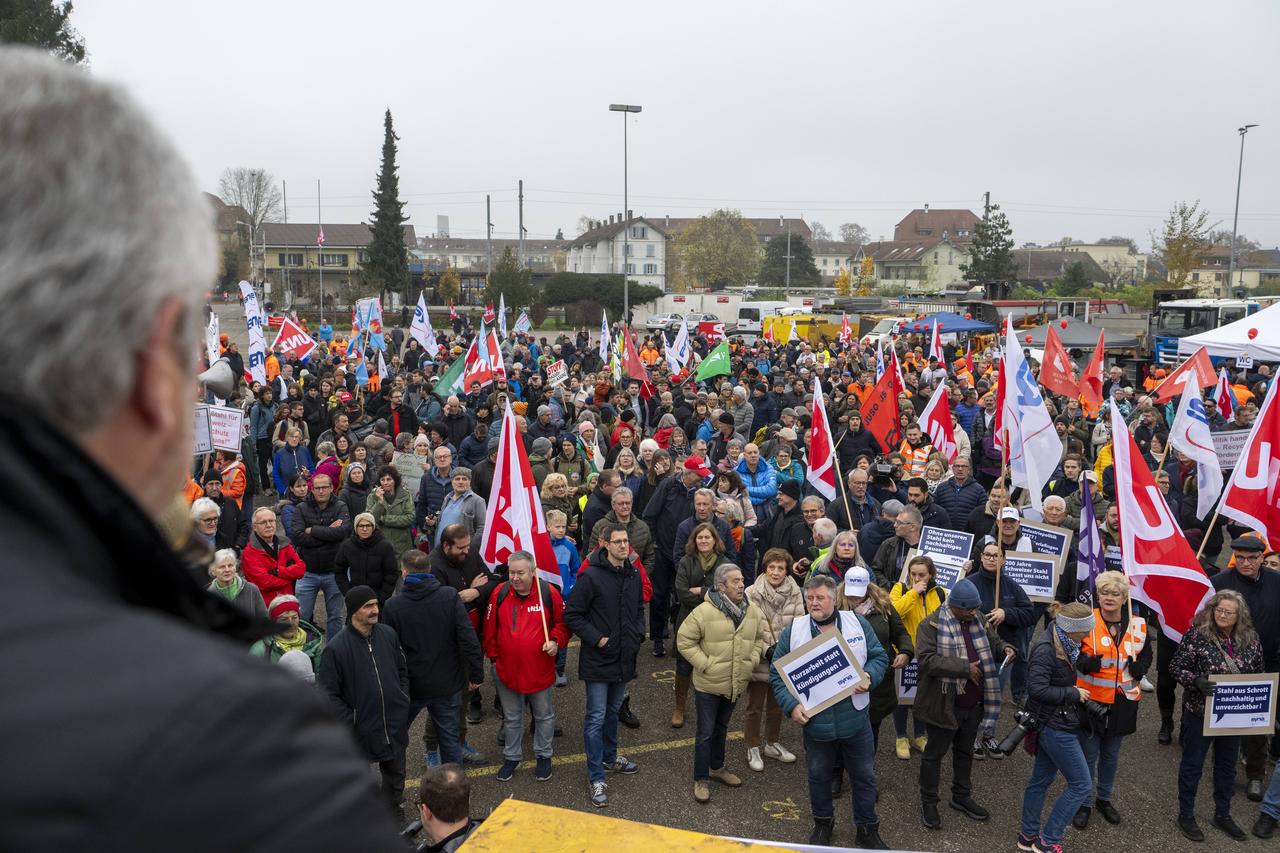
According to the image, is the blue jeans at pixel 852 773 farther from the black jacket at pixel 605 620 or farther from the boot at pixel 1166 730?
the boot at pixel 1166 730

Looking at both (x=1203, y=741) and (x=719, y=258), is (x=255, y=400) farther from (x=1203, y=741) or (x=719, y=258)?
(x=719, y=258)

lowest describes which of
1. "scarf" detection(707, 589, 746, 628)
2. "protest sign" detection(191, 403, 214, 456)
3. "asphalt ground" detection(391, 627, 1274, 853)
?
"asphalt ground" detection(391, 627, 1274, 853)

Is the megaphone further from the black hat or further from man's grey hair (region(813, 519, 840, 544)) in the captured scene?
the black hat

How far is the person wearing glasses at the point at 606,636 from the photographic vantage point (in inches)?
291

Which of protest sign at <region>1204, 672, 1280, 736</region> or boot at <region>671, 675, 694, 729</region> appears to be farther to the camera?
boot at <region>671, 675, 694, 729</region>

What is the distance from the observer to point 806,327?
135ft

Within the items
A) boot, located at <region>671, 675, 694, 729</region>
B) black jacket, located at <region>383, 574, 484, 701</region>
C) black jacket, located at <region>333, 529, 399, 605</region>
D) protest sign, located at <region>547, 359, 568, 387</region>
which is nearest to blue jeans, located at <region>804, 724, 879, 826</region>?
boot, located at <region>671, 675, 694, 729</region>

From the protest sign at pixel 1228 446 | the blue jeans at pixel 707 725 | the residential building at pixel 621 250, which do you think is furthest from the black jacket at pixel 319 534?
the residential building at pixel 621 250

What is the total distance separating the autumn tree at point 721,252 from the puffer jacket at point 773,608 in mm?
76341

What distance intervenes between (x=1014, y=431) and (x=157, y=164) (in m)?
10.1

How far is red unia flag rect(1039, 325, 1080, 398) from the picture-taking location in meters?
14.8

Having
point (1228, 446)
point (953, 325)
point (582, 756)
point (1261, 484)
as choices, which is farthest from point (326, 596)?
point (953, 325)

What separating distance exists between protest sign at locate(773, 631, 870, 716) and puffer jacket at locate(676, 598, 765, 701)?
0.65m

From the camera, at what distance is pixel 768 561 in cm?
782
